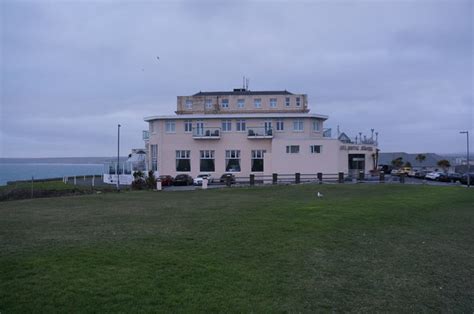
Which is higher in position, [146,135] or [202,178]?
[146,135]

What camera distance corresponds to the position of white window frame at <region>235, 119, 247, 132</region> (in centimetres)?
4750

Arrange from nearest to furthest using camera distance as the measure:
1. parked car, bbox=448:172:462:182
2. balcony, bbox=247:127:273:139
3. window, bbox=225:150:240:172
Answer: balcony, bbox=247:127:273:139 → window, bbox=225:150:240:172 → parked car, bbox=448:172:462:182

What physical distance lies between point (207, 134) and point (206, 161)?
3.14 meters

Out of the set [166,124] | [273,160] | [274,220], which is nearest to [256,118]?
[273,160]

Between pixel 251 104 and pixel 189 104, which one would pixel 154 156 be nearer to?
pixel 189 104

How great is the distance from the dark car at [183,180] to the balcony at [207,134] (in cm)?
524

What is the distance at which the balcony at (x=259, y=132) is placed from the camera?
46309 mm

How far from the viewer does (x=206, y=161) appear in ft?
155

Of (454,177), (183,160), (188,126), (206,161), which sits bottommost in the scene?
(454,177)

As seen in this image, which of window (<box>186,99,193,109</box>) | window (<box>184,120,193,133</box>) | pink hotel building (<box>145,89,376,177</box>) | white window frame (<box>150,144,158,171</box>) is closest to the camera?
pink hotel building (<box>145,89,376,177</box>)

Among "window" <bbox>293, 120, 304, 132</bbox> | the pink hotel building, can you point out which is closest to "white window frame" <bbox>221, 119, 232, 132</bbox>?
the pink hotel building

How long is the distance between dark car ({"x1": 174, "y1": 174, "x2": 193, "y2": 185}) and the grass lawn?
29.1 metres

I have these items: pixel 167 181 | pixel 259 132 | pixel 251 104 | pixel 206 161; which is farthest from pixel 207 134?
pixel 251 104

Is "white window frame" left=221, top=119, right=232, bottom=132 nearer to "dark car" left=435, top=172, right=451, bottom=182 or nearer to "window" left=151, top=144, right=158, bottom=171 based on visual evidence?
"window" left=151, top=144, right=158, bottom=171
